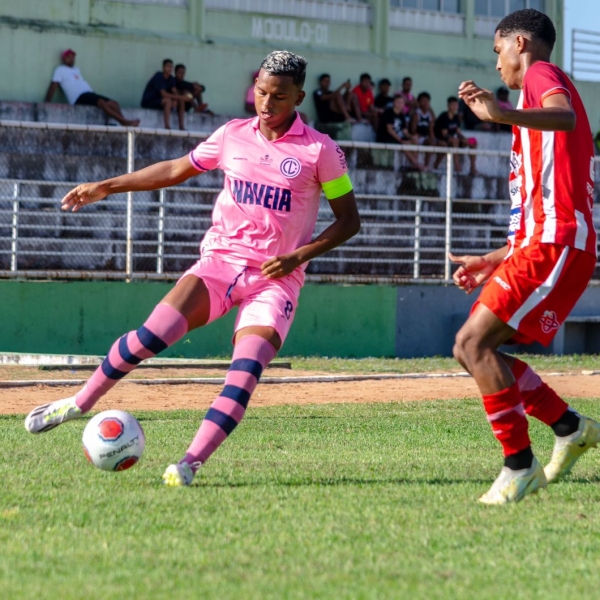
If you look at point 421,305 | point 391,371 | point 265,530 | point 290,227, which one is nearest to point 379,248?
point 421,305

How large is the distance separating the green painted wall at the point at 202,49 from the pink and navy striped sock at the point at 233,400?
667 inches

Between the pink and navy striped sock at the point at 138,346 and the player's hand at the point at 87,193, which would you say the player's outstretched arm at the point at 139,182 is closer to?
the player's hand at the point at 87,193

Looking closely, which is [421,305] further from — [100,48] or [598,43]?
[598,43]

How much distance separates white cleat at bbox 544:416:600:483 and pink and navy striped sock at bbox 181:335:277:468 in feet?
5.50

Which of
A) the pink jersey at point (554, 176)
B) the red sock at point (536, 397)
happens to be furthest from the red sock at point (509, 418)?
the pink jersey at point (554, 176)

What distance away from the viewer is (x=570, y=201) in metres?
5.99

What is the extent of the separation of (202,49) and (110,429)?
19.6 meters

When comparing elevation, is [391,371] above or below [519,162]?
below

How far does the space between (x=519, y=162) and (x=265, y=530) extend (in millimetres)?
2324

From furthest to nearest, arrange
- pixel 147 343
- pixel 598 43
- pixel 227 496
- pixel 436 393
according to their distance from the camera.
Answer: pixel 598 43 → pixel 436 393 → pixel 147 343 → pixel 227 496

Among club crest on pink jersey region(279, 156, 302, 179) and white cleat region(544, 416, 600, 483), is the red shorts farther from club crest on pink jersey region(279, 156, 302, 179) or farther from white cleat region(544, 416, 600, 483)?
club crest on pink jersey region(279, 156, 302, 179)

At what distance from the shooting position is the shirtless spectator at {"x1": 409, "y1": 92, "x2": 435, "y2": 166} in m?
23.3

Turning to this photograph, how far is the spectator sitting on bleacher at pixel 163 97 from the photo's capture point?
70.8 feet

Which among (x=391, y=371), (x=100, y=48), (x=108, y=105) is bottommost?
(x=391, y=371)
